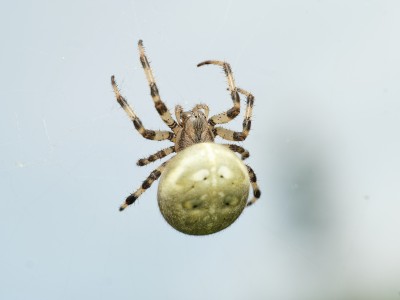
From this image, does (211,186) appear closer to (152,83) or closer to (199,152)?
(199,152)

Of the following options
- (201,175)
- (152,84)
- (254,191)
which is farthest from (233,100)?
(201,175)

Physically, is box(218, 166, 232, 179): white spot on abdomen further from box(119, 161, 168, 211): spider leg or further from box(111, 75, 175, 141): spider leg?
box(111, 75, 175, 141): spider leg

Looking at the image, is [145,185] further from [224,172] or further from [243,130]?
[224,172]

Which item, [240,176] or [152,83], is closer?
[240,176]

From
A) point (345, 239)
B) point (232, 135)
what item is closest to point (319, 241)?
point (345, 239)

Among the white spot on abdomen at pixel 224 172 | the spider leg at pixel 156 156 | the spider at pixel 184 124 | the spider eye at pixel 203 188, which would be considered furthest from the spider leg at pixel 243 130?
the white spot on abdomen at pixel 224 172

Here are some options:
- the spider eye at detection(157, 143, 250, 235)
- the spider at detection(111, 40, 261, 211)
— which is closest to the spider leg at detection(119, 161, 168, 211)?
the spider at detection(111, 40, 261, 211)

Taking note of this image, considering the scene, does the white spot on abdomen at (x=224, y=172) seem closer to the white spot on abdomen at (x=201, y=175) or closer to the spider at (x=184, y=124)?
the white spot on abdomen at (x=201, y=175)
